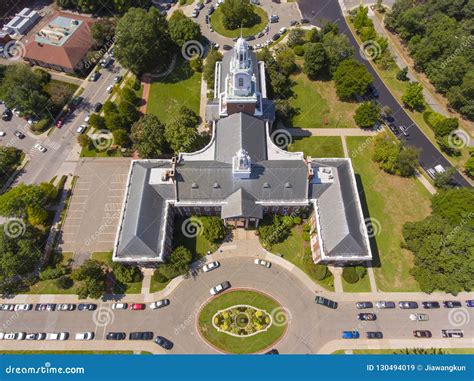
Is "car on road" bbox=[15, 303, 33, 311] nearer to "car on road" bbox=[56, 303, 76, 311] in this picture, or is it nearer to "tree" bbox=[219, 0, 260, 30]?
"car on road" bbox=[56, 303, 76, 311]

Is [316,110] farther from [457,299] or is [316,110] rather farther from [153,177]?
[457,299]

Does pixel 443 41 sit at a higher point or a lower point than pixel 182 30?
lower

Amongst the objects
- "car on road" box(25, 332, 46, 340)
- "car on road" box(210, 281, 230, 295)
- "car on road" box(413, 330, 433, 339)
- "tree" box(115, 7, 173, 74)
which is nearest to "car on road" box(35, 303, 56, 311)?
"car on road" box(25, 332, 46, 340)

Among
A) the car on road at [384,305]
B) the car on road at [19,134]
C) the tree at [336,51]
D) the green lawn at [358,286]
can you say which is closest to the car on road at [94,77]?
the car on road at [19,134]

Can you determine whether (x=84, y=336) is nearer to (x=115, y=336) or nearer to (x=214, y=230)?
(x=115, y=336)

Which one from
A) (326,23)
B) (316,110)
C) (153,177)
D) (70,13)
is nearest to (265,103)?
(316,110)

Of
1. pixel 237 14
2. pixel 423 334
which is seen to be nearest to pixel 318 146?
pixel 423 334

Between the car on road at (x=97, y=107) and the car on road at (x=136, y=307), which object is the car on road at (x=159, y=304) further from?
the car on road at (x=97, y=107)
